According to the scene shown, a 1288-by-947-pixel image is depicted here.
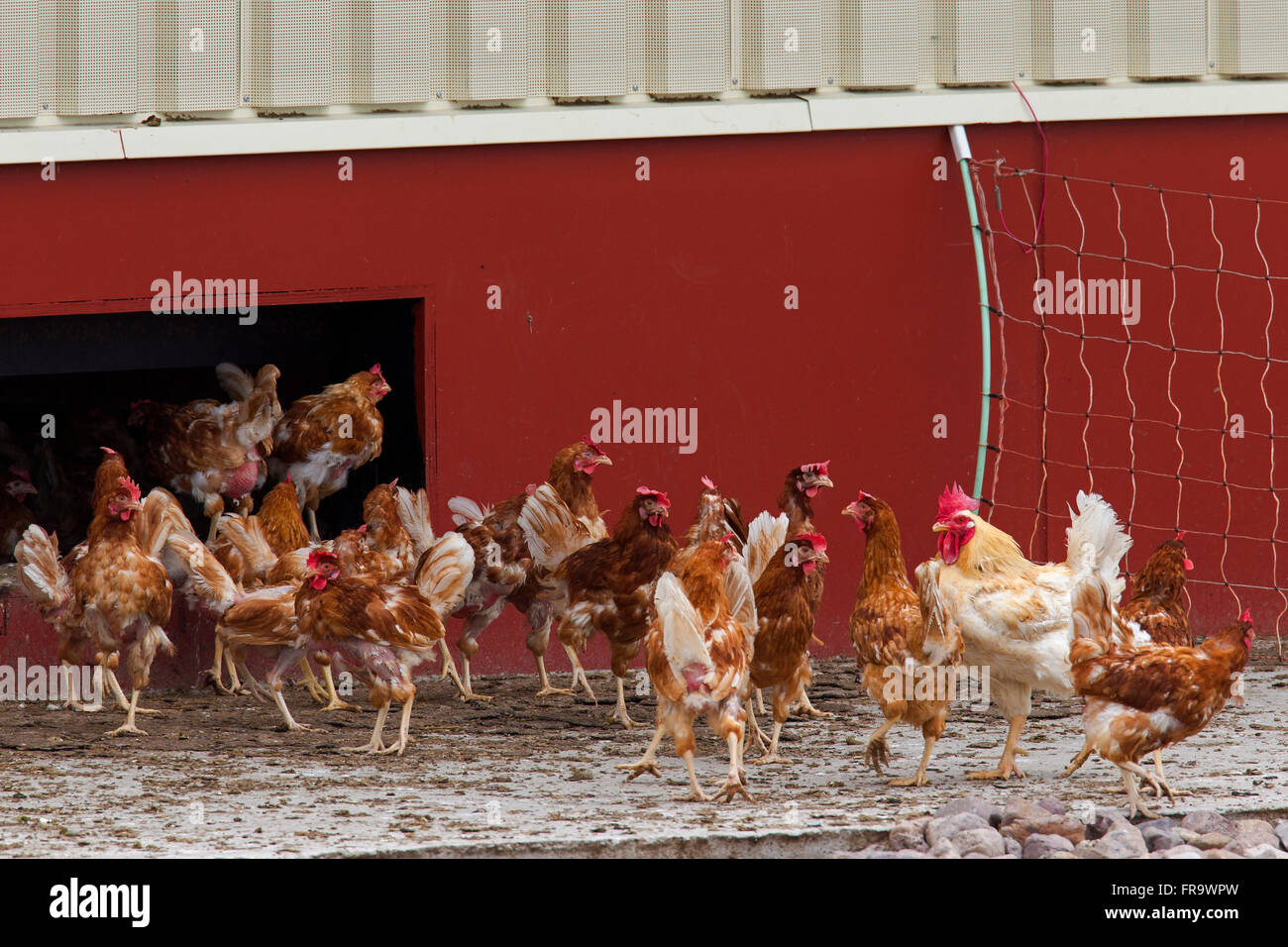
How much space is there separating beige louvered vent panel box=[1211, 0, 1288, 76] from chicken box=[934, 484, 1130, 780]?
4124mm

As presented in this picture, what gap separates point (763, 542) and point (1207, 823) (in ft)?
9.06

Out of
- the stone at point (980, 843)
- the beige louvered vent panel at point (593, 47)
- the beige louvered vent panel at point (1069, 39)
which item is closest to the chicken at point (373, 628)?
the stone at point (980, 843)

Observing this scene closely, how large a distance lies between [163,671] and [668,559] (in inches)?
130

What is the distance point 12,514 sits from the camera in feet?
35.4

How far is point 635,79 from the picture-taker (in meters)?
10.1

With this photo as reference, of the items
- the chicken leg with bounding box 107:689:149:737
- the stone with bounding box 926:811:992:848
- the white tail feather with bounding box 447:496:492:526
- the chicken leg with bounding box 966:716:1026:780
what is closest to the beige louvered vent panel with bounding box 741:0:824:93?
the white tail feather with bounding box 447:496:492:526

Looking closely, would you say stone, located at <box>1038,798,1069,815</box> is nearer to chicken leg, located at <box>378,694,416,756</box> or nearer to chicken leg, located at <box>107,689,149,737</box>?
chicken leg, located at <box>378,694,416,756</box>

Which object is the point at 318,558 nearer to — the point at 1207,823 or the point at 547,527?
the point at 547,527

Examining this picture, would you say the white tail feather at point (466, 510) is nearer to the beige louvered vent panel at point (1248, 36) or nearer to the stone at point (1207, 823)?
the stone at point (1207, 823)

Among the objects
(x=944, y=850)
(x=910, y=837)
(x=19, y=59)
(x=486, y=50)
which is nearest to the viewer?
(x=944, y=850)

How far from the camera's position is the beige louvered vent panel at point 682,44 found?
33.2ft

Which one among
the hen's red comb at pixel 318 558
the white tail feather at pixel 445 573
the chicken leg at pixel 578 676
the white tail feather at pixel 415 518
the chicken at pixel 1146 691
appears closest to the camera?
the chicken at pixel 1146 691

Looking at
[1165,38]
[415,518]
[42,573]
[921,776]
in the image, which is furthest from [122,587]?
[1165,38]

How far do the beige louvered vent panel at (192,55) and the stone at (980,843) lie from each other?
6320 millimetres
